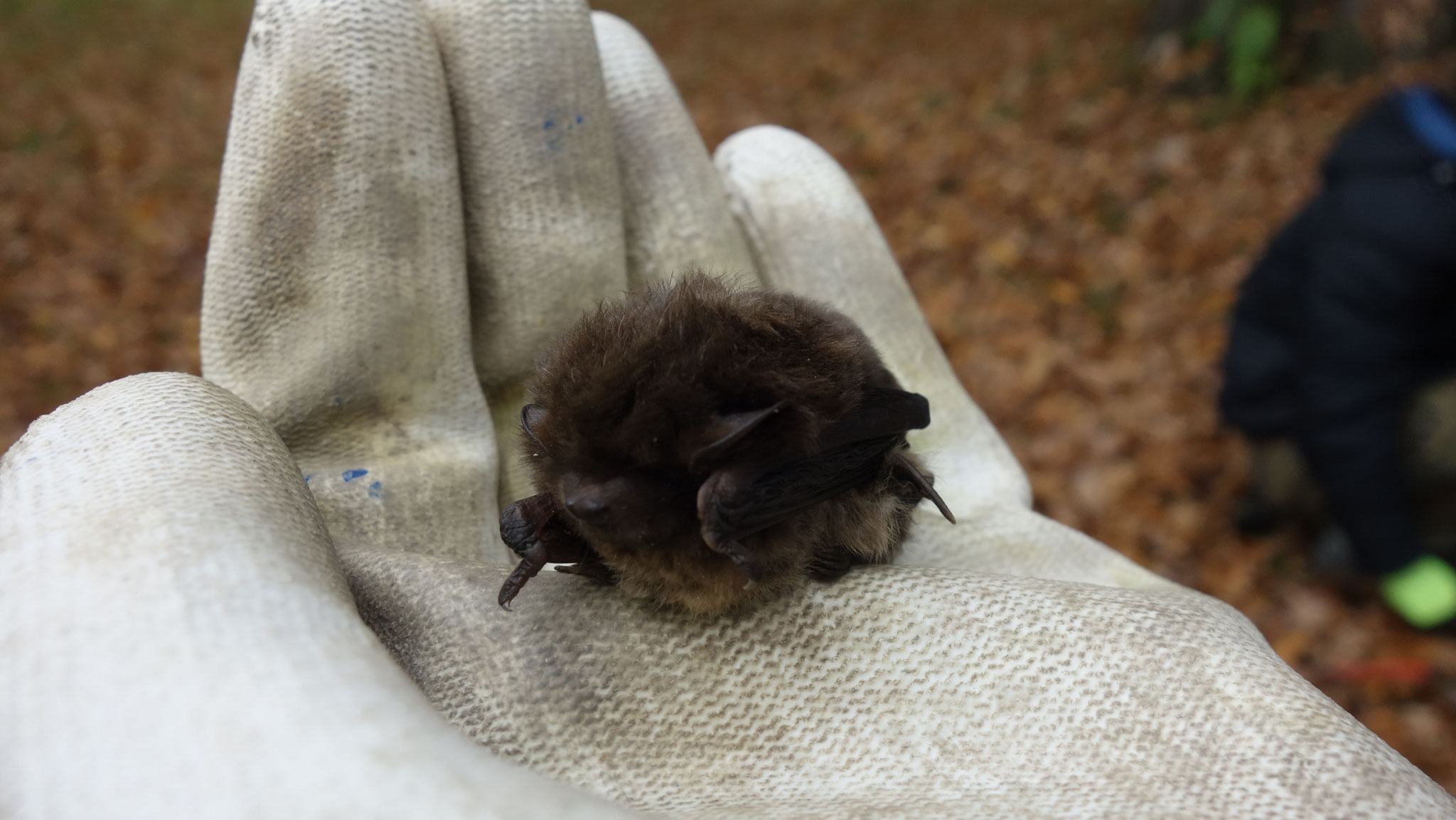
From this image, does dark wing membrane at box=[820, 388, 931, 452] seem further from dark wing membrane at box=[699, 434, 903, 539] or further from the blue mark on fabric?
the blue mark on fabric

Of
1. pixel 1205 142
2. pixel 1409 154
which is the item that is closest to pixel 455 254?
pixel 1409 154

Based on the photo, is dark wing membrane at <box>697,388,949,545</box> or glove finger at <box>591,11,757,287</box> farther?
glove finger at <box>591,11,757,287</box>

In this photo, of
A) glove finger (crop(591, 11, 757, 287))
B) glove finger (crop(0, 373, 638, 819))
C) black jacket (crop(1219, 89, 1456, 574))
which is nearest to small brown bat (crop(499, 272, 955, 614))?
glove finger (crop(0, 373, 638, 819))

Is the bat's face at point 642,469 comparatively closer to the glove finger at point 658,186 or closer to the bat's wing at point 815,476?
the bat's wing at point 815,476

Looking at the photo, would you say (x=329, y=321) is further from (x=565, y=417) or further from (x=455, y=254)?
(x=565, y=417)

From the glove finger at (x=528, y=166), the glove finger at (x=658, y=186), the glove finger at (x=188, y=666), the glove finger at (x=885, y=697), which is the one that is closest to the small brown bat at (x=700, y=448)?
the glove finger at (x=885, y=697)

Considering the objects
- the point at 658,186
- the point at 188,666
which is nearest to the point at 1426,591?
the point at 658,186
